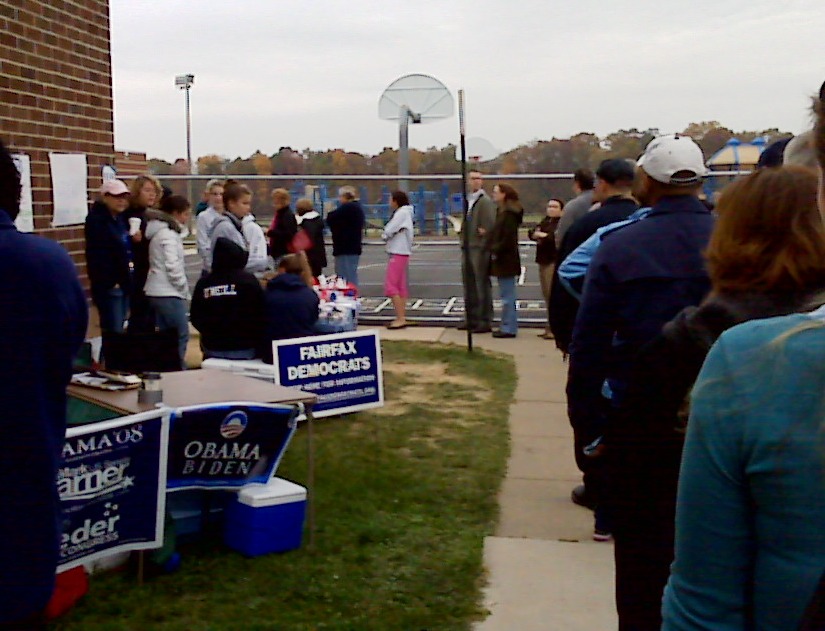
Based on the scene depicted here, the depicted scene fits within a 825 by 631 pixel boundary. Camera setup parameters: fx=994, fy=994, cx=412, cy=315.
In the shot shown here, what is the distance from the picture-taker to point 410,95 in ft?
60.8

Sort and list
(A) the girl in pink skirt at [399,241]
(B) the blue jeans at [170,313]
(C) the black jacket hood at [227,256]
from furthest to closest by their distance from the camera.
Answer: (A) the girl in pink skirt at [399,241]
(B) the blue jeans at [170,313]
(C) the black jacket hood at [227,256]

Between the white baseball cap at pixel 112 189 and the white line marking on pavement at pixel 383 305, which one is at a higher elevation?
the white baseball cap at pixel 112 189

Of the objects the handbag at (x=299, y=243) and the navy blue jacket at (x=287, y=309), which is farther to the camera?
the handbag at (x=299, y=243)

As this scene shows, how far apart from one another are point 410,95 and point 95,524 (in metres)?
15.0

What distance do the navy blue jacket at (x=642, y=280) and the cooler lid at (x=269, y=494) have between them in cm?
224

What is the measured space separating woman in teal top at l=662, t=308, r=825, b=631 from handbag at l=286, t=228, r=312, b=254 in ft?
34.6

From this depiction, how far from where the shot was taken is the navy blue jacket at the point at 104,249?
25.7 feet

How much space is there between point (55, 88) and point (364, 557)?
13.7 feet

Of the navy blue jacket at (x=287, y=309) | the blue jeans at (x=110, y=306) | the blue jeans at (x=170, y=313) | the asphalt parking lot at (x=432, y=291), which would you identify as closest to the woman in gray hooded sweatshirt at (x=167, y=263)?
the blue jeans at (x=170, y=313)

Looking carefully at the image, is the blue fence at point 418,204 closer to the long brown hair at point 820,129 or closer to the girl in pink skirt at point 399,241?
the girl in pink skirt at point 399,241

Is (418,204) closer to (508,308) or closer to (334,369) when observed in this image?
(508,308)

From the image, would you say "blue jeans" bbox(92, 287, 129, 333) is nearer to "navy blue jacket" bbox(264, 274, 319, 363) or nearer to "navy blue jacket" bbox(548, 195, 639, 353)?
"navy blue jacket" bbox(264, 274, 319, 363)

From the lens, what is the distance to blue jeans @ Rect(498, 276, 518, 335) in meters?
13.5

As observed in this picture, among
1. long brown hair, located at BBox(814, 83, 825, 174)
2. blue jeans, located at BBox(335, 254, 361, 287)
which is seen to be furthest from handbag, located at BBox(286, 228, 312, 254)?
long brown hair, located at BBox(814, 83, 825, 174)
